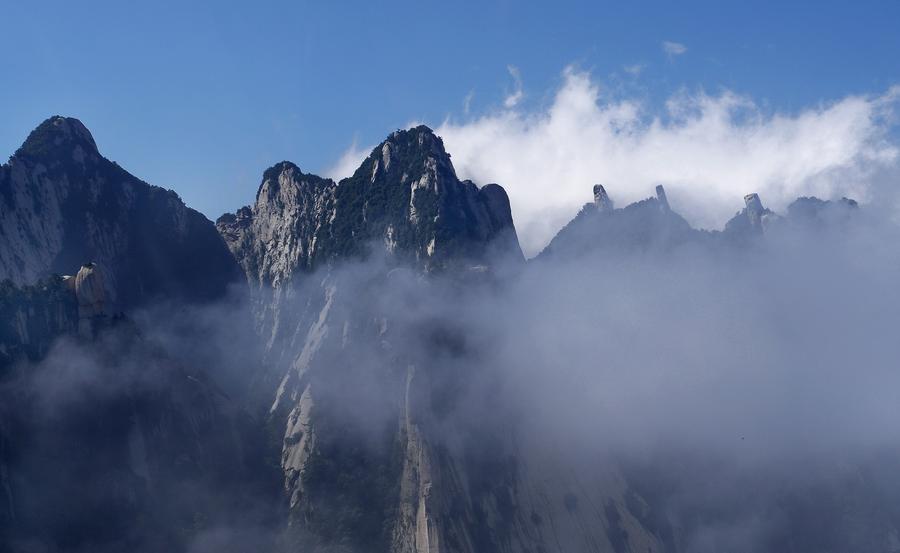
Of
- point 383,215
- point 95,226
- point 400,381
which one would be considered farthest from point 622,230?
point 95,226

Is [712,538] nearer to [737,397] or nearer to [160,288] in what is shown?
[737,397]

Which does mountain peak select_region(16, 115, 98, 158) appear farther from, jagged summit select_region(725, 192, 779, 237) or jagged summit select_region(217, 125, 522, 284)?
→ jagged summit select_region(725, 192, 779, 237)

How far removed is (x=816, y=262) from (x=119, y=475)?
117 meters

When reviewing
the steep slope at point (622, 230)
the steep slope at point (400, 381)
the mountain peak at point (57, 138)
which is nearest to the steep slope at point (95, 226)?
the mountain peak at point (57, 138)

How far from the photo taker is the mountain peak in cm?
14738

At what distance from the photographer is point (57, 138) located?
148625 mm

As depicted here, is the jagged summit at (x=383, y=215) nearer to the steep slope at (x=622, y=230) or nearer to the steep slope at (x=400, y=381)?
the steep slope at (x=400, y=381)

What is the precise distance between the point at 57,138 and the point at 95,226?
12405 millimetres

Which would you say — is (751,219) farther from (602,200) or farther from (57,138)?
(57,138)

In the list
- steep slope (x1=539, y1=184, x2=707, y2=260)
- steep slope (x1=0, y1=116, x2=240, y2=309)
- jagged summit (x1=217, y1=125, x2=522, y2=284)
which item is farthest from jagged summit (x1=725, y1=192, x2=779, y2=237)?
steep slope (x1=0, y1=116, x2=240, y2=309)

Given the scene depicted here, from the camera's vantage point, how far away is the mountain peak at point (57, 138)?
484 ft

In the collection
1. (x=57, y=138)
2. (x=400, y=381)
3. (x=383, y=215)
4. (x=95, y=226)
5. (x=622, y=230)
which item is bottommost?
(x=400, y=381)

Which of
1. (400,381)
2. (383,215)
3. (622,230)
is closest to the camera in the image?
(400,381)

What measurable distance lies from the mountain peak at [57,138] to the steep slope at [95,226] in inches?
5.0
